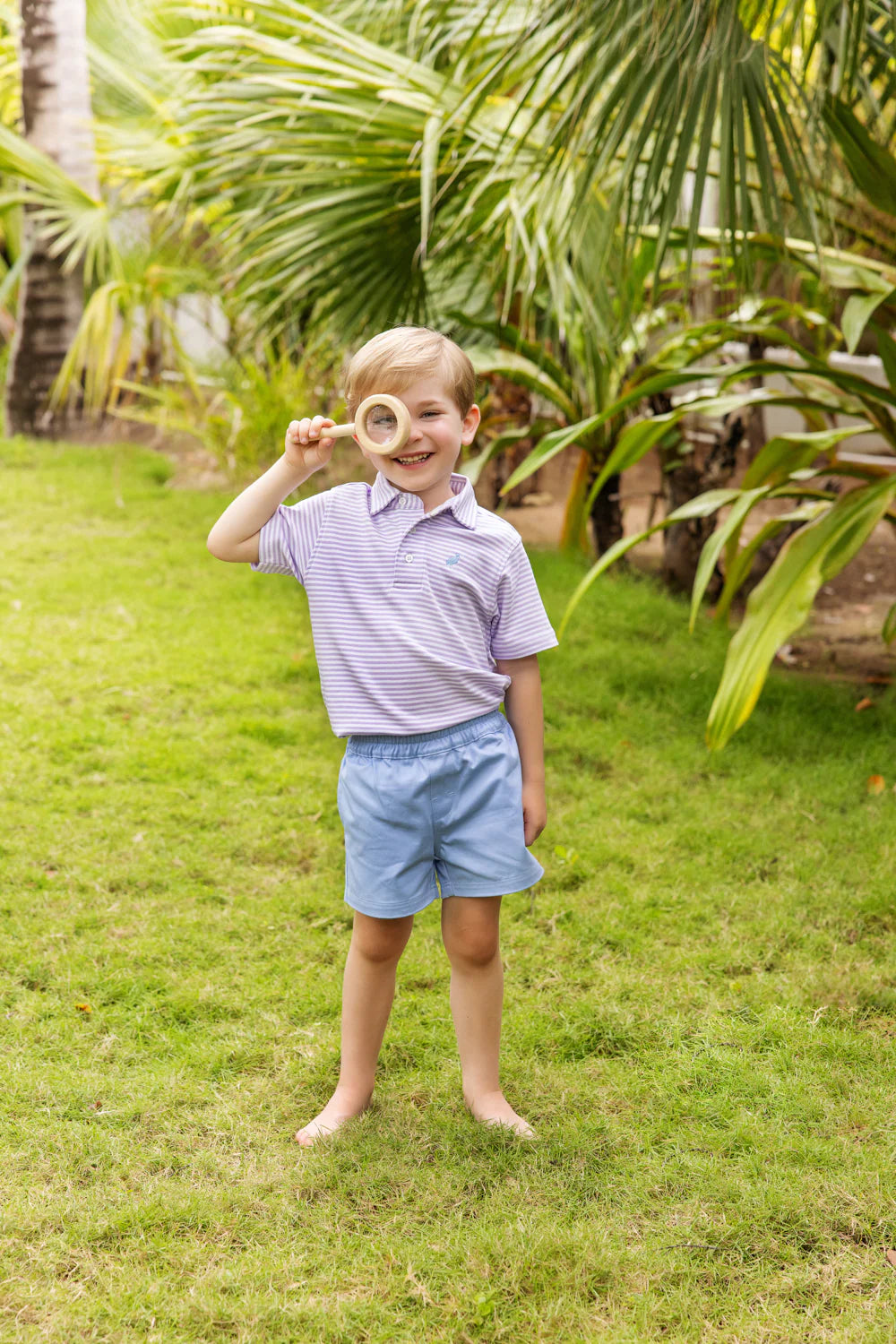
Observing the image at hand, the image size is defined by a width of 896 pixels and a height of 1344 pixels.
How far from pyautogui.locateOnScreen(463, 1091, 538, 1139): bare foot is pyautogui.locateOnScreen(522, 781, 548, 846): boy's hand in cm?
49

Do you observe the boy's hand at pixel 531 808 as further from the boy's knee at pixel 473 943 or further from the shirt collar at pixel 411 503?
the shirt collar at pixel 411 503

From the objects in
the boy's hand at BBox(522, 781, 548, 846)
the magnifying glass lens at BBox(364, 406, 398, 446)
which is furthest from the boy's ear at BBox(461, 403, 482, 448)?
the boy's hand at BBox(522, 781, 548, 846)

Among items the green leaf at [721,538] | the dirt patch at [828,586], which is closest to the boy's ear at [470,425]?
the green leaf at [721,538]

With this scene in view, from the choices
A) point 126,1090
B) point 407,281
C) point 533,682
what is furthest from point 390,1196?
point 407,281

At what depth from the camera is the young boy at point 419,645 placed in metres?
2.07

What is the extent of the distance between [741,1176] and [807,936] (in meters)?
0.95

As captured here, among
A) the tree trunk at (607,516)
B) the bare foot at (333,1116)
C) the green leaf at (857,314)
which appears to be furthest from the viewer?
the tree trunk at (607,516)

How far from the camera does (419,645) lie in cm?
206

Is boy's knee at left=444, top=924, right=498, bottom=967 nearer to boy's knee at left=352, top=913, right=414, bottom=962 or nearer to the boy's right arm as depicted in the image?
boy's knee at left=352, top=913, right=414, bottom=962

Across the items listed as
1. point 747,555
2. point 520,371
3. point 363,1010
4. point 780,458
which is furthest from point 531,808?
point 520,371

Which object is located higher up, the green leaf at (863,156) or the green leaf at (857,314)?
the green leaf at (863,156)

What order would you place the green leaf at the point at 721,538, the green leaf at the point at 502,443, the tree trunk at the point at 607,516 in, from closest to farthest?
the green leaf at the point at 721,538
the green leaf at the point at 502,443
the tree trunk at the point at 607,516

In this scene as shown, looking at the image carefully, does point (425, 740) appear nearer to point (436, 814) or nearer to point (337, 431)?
point (436, 814)

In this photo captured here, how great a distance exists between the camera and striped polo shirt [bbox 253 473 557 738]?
2080 millimetres
